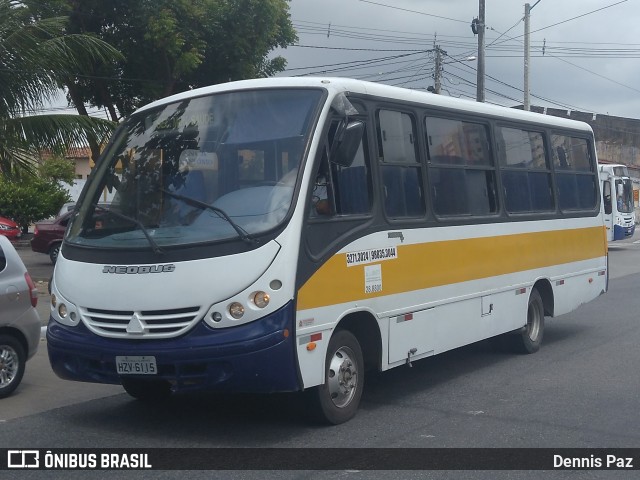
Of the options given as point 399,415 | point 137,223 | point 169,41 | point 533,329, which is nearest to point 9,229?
point 169,41

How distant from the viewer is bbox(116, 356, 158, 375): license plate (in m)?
7.05

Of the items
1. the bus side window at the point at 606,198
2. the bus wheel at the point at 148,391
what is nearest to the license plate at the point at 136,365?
the bus wheel at the point at 148,391

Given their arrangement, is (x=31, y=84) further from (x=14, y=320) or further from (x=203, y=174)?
(x=203, y=174)

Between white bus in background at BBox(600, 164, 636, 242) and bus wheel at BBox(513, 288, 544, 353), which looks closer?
bus wheel at BBox(513, 288, 544, 353)

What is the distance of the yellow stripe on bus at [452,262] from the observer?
24.8ft

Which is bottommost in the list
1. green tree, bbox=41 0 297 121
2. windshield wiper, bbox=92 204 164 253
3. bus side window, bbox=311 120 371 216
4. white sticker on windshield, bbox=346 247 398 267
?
white sticker on windshield, bbox=346 247 398 267

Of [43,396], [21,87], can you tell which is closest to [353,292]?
[43,396]

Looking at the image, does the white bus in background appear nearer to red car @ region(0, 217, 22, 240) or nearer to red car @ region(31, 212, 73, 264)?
red car @ region(31, 212, 73, 264)

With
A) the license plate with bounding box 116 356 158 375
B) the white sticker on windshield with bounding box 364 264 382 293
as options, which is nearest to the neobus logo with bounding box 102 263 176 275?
the license plate with bounding box 116 356 158 375

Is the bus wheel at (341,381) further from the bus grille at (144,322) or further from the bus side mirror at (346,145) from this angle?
the bus side mirror at (346,145)

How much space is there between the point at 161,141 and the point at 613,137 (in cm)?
5808

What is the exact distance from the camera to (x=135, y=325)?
712 cm

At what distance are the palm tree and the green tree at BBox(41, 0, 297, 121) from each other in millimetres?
5665

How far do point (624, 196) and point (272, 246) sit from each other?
103 ft
